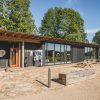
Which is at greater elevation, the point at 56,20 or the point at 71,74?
the point at 56,20

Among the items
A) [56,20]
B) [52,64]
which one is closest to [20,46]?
[52,64]

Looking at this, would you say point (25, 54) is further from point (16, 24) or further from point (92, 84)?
point (16, 24)

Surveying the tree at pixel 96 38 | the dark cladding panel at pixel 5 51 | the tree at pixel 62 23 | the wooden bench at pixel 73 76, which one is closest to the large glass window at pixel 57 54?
the dark cladding panel at pixel 5 51

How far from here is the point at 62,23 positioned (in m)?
52.3

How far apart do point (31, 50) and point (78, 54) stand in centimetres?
1140

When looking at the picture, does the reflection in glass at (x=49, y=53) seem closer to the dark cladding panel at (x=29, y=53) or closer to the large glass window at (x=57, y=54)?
the large glass window at (x=57, y=54)

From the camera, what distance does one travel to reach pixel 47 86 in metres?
12.9

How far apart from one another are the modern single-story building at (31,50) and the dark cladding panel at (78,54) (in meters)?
1.26

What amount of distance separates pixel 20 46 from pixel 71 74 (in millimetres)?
9611

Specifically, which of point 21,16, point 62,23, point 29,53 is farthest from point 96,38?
point 29,53

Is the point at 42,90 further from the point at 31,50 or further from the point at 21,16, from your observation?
the point at 21,16

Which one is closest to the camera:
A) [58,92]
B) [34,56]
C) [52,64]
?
[58,92]

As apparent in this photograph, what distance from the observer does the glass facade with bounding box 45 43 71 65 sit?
25.4 meters

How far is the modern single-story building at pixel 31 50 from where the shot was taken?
20930mm
